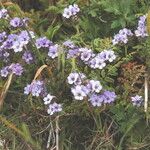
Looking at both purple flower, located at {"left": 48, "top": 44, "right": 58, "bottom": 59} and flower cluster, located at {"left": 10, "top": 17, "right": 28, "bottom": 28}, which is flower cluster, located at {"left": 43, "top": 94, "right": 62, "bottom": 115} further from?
flower cluster, located at {"left": 10, "top": 17, "right": 28, "bottom": 28}

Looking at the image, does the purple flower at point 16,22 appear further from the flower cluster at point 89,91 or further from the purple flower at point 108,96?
the purple flower at point 108,96

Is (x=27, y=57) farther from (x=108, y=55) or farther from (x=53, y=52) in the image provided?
(x=108, y=55)

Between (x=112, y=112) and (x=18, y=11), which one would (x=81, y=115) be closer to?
(x=112, y=112)

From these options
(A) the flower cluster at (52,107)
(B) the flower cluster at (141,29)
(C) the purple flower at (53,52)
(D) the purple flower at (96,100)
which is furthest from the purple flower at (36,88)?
(B) the flower cluster at (141,29)

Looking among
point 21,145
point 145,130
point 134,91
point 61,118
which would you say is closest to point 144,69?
→ point 134,91

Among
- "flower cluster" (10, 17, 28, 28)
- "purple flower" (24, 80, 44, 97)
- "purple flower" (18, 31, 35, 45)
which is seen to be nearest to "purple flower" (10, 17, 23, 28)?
"flower cluster" (10, 17, 28, 28)
